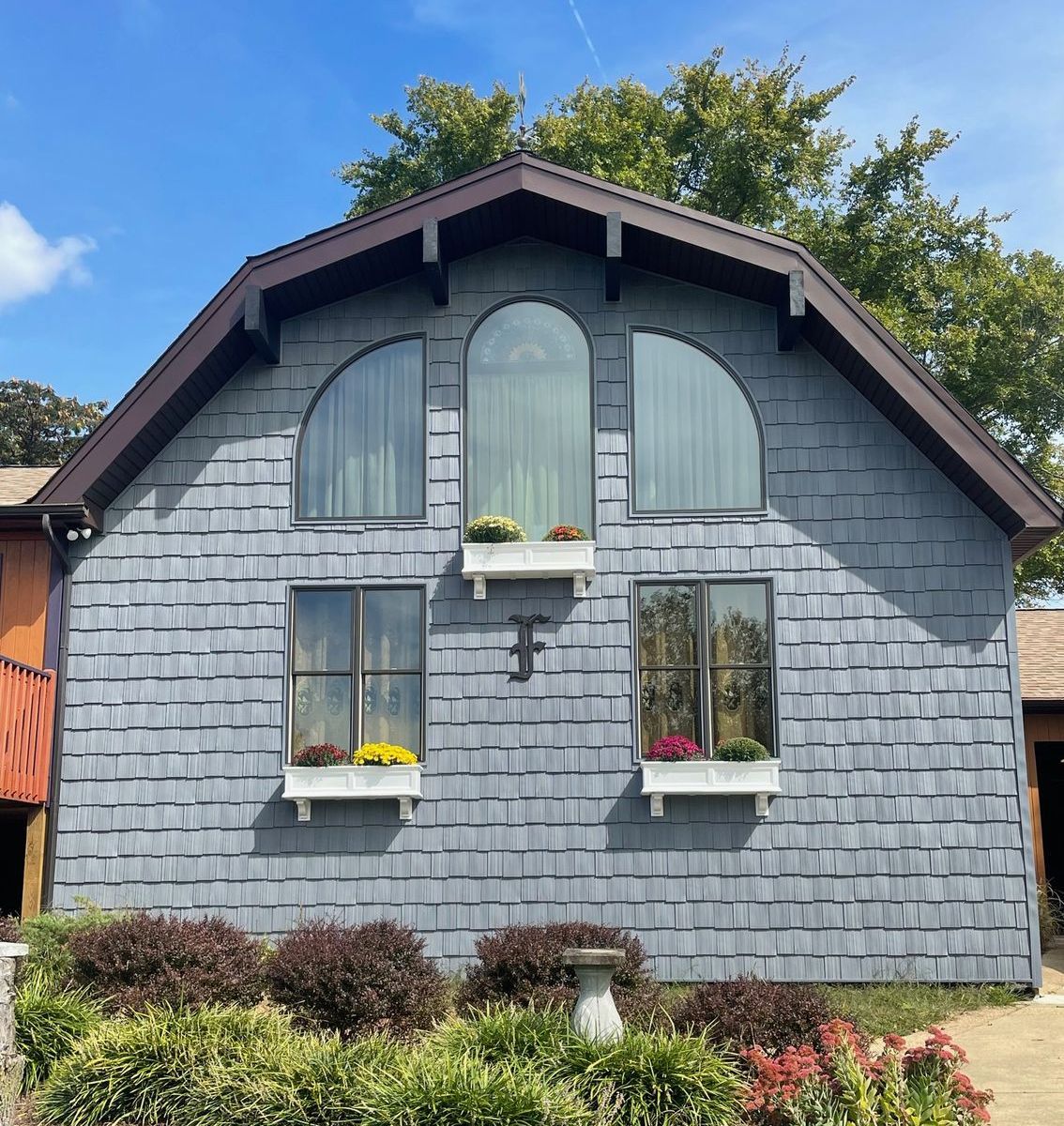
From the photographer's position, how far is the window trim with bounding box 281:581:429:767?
1174 centimetres

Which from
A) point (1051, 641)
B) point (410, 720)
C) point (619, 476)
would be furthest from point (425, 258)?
point (1051, 641)

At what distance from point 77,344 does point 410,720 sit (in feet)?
67.6

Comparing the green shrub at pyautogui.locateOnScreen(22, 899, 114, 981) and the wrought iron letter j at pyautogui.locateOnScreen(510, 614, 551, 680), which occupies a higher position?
the wrought iron letter j at pyautogui.locateOnScreen(510, 614, 551, 680)

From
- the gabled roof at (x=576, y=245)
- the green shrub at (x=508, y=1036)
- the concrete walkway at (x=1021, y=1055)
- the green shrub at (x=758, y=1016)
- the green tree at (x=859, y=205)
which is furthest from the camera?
the green tree at (x=859, y=205)

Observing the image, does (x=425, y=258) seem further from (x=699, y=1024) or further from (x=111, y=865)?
(x=699, y=1024)

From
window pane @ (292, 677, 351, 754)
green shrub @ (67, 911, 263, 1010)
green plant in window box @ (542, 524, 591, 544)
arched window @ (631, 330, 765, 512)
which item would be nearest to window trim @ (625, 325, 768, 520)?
arched window @ (631, 330, 765, 512)

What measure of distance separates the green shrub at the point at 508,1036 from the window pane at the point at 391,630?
13.8ft

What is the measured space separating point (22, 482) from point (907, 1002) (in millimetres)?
10602

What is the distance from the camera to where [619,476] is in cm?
1212

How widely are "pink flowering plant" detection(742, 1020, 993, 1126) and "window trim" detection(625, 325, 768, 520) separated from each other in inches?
220

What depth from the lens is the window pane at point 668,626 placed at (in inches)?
464

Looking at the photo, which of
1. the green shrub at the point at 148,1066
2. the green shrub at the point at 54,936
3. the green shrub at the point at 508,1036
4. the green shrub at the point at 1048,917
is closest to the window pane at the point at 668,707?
the green shrub at the point at 508,1036

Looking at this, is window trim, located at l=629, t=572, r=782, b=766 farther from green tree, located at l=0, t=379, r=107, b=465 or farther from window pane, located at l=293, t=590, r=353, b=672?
green tree, located at l=0, t=379, r=107, b=465

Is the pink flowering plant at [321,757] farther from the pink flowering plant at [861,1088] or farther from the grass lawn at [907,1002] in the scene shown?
the pink flowering plant at [861,1088]
